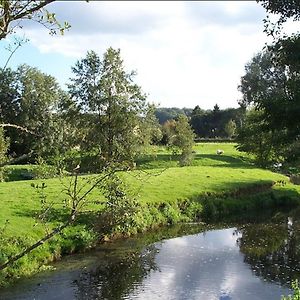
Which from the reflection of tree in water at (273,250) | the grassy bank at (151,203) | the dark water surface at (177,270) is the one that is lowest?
the reflection of tree in water at (273,250)

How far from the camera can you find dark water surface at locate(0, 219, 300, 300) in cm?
1770

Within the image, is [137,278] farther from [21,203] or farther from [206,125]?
[206,125]

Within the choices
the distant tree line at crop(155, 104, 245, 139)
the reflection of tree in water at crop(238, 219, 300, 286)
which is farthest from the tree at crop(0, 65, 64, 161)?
the distant tree line at crop(155, 104, 245, 139)

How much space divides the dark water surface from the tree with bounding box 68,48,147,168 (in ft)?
64.5

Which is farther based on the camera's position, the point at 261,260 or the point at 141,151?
the point at 141,151

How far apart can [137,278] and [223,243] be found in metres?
8.64

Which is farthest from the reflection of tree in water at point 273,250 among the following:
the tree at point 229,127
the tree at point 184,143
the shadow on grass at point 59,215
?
the tree at point 229,127

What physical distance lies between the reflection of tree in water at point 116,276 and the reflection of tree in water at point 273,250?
17.3ft

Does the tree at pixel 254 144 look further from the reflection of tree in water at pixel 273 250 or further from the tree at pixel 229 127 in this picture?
the tree at pixel 229 127

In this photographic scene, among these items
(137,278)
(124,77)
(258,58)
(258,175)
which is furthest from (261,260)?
(258,58)

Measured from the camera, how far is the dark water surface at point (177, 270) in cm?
1770

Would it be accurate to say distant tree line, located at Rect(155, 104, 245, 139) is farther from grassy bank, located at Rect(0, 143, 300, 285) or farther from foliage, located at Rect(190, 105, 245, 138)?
grassy bank, located at Rect(0, 143, 300, 285)

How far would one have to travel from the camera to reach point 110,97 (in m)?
46.8

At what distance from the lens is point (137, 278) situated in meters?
19.6
